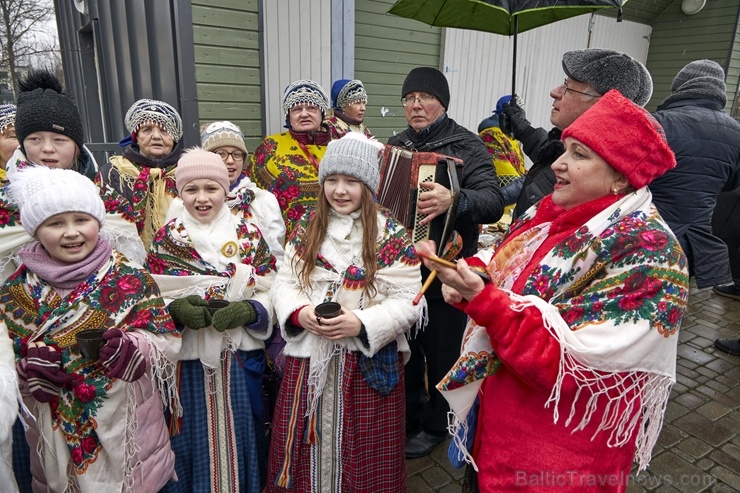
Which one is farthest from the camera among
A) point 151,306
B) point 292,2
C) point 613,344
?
point 292,2

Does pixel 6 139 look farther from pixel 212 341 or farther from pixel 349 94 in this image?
pixel 349 94

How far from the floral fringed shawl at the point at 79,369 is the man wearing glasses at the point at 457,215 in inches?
63.7

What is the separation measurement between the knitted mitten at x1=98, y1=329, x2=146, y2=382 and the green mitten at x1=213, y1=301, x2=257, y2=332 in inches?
14.5

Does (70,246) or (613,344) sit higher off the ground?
(70,246)

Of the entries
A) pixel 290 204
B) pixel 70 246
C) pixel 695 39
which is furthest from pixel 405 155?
pixel 695 39

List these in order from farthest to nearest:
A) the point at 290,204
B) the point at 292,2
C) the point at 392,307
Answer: the point at 292,2
the point at 290,204
the point at 392,307

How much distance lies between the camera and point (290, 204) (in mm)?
3395

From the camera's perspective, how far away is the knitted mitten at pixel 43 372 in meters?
1.64

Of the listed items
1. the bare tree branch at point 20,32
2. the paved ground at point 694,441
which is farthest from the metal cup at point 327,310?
the bare tree branch at point 20,32

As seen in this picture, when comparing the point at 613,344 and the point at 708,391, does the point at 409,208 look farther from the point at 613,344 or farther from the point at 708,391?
the point at 708,391

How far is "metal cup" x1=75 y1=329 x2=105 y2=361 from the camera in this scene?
65.0 inches

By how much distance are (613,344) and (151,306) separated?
1.76 m

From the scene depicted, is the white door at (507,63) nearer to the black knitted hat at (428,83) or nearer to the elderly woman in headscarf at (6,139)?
the black knitted hat at (428,83)

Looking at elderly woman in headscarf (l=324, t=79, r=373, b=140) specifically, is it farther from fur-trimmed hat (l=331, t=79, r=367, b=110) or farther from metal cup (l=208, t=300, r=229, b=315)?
metal cup (l=208, t=300, r=229, b=315)
